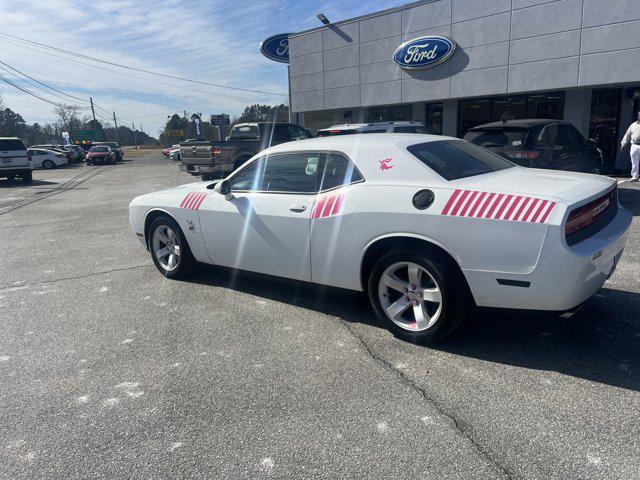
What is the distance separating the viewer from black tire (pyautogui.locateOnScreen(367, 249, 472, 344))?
3305mm

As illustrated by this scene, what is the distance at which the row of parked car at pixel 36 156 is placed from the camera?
63.2 ft

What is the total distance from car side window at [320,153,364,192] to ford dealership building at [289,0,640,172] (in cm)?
1061

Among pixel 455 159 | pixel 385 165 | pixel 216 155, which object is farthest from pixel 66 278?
pixel 216 155

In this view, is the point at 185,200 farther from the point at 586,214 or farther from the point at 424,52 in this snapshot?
the point at 424,52

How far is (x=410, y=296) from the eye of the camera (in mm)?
3590

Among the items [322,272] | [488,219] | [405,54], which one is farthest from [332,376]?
[405,54]

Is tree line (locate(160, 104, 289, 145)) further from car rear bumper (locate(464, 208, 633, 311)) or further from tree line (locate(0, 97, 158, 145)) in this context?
car rear bumper (locate(464, 208, 633, 311))

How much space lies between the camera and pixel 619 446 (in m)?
2.36

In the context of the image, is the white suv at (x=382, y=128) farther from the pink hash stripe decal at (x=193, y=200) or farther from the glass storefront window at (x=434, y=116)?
the glass storefront window at (x=434, y=116)

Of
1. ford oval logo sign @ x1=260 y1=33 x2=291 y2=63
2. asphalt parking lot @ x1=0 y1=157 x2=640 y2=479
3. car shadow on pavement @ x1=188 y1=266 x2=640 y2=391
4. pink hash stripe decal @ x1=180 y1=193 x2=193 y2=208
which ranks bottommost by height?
asphalt parking lot @ x1=0 y1=157 x2=640 y2=479

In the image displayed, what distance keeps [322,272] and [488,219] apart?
1.50m

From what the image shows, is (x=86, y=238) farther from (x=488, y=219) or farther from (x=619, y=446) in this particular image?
(x=619, y=446)

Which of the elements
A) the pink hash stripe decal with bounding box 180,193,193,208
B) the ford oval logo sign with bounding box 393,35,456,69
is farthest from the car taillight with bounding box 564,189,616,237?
the ford oval logo sign with bounding box 393,35,456,69

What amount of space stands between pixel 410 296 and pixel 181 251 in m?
2.81
